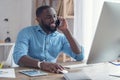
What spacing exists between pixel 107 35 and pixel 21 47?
0.87 m

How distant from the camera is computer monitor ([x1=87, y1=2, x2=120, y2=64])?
1183mm

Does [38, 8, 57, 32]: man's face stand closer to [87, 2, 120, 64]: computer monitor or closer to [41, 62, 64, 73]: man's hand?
[41, 62, 64, 73]: man's hand

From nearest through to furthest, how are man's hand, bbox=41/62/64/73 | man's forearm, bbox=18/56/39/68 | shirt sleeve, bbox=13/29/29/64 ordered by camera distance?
1. man's hand, bbox=41/62/64/73
2. man's forearm, bbox=18/56/39/68
3. shirt sleeve, bbox=13/29/29/64

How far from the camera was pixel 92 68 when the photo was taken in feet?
5.22

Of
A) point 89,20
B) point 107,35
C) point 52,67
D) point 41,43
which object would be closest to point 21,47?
point 41,43

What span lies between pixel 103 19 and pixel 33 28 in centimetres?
106

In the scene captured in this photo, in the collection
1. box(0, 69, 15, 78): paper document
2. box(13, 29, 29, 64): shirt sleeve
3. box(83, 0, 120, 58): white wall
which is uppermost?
box(83, 0, 120, 58): white wall

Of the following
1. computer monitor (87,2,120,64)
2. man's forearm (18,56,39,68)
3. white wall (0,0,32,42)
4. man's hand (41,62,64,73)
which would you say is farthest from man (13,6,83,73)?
white wall (0,0,32,42)

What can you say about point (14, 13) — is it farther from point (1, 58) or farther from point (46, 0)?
point (46, 0)

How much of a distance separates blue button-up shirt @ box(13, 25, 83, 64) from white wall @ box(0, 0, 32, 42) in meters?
2.16

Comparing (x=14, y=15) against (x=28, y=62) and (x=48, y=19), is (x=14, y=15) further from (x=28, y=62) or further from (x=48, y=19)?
(x=28, y=62)

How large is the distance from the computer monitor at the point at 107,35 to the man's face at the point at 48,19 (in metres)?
0.86

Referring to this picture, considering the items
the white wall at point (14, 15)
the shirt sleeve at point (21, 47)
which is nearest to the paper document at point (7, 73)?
the shirt sleeve at point (21, 47)

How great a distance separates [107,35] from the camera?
4.00ft
